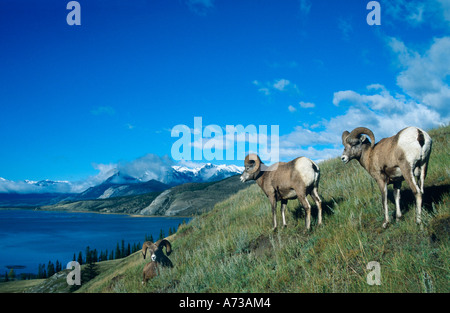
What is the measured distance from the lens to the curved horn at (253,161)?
9.03 m

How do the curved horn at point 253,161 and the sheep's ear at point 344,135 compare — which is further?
the curved horn at point 253,161

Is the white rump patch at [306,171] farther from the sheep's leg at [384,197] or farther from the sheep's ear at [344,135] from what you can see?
the sheep's leg at [384,197]

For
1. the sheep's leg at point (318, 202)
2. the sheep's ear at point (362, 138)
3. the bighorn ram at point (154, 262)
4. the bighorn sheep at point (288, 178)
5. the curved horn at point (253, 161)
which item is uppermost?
the sheep's ear at point (362, 138)

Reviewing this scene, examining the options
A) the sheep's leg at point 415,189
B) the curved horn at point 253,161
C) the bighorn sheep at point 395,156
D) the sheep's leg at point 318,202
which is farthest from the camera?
the curved horn at point 253,161

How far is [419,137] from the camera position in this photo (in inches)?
210

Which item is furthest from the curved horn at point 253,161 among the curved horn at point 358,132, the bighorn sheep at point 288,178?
the curved horn at point 358,132

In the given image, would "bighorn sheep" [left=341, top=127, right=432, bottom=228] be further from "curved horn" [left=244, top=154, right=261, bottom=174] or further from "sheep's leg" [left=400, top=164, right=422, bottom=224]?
→ "curved horn" [left=244, top=154, right=261, bottom=174]

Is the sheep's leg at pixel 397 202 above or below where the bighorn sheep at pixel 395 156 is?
below

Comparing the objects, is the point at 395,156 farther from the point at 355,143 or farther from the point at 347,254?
the point at 347,254

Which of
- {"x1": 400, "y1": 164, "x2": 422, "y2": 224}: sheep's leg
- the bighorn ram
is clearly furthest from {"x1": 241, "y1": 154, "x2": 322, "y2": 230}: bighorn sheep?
the bighorn ram

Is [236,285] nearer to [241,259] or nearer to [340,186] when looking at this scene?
[241,259]

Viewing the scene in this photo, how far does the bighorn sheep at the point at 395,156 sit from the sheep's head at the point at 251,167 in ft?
9.90

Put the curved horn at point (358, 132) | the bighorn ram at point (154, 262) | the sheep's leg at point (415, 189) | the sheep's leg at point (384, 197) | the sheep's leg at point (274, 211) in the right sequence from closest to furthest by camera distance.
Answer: the sheep's leg at point (415, 189) < the sheep's leg at point (384, 197) < the curved horn at point (358, 132) < the sheep's leg at point (274, 211) < the bighorn ram at point (154, 262)
